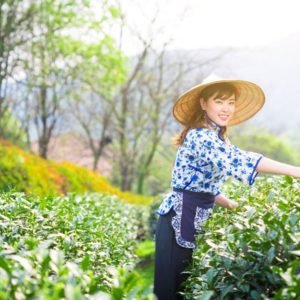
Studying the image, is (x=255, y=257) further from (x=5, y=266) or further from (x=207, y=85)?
(x=207, y=85)

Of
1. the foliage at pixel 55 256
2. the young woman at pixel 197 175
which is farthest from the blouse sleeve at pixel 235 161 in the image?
the foliage at pixel 55 256

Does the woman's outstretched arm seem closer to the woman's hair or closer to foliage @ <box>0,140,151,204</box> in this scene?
the woman's hair

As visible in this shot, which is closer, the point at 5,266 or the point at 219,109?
the point at 5,266

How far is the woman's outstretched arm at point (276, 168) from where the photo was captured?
8.88 feet

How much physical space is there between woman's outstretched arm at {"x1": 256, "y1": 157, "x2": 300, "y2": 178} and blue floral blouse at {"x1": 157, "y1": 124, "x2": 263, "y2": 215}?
1.3 inches

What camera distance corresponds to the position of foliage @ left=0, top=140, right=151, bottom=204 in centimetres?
970

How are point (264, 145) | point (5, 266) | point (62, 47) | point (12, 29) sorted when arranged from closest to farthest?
point (5, 266) < point (12, 29) < point (62, 47) < point (264, 145)

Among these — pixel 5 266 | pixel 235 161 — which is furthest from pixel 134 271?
pixel 235 161

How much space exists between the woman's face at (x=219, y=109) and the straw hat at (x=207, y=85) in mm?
100

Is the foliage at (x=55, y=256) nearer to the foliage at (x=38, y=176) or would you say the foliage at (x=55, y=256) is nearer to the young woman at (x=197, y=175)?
the young woman at (x=197, y=175)

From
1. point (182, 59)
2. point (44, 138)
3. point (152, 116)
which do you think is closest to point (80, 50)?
point (44, 138)

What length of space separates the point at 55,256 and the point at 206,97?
67.2 inches

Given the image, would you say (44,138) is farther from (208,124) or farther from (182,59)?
(208,124)

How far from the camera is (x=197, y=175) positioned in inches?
123
